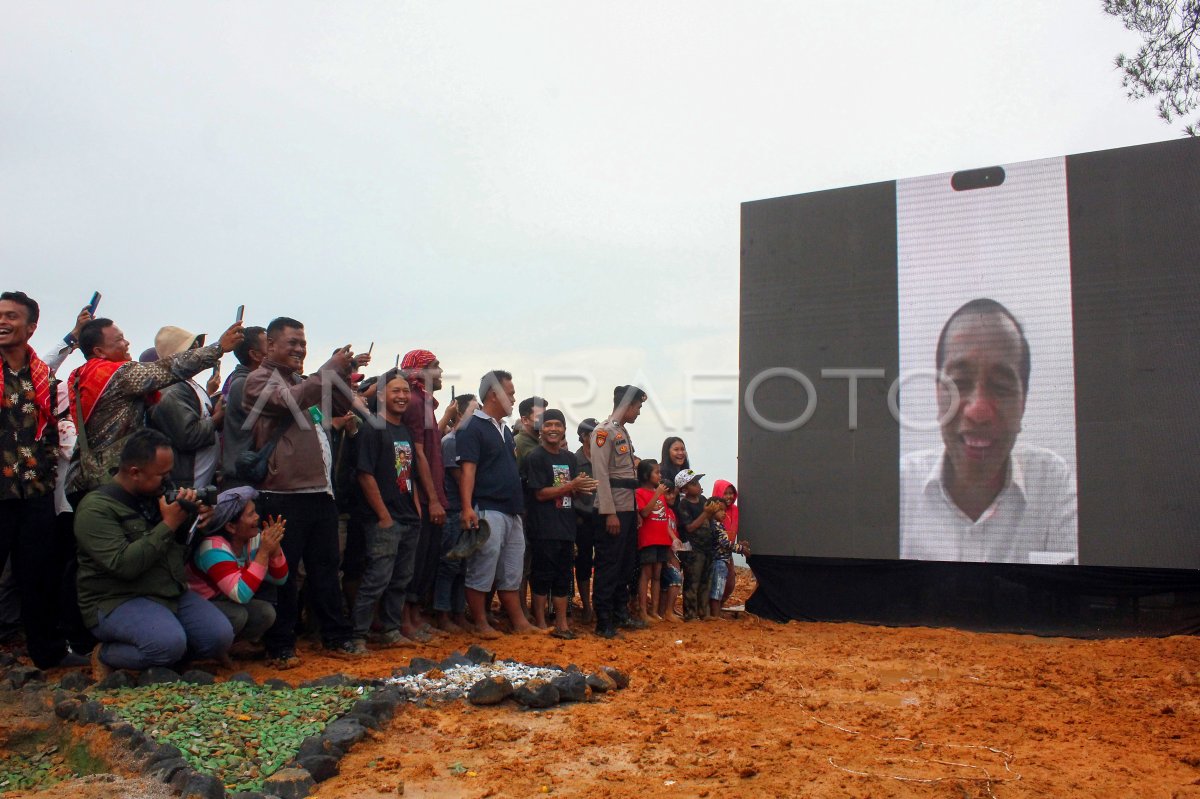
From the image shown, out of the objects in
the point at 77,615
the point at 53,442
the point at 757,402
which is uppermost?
the point at 757,402

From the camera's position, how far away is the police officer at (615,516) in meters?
6.78

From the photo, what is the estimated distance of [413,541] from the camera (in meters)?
5.52

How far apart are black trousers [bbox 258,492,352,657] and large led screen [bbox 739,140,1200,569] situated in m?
4.27

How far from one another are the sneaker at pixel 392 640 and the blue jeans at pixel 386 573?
34mm

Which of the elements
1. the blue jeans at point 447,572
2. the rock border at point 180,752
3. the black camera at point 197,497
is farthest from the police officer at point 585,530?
the black camera at point 197,497

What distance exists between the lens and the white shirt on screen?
733cm

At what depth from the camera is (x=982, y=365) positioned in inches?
303

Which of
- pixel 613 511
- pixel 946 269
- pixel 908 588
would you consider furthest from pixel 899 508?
pixel 613 511

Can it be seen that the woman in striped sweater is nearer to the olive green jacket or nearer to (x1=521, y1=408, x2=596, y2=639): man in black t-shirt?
the olive green jacket

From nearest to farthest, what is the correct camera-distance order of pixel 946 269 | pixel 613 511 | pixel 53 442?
1. pixel 53 442
2. pixel 613 511
3. pixel 946 269

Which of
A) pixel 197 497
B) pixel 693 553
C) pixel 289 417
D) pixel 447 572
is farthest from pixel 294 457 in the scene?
pixel 693 553

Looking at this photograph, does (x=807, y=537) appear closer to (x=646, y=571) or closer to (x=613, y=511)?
(x=646, y=571)

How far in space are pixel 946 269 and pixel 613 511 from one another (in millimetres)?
3467

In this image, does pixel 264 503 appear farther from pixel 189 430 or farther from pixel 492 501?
pixel 492 501
